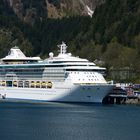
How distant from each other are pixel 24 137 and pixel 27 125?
1151 cm

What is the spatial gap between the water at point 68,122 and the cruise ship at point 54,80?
3.73 m

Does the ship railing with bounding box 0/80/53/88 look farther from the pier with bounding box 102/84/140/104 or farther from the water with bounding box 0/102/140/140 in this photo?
the pier with bounding box 102/84/140/104

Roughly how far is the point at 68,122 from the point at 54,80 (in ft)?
127

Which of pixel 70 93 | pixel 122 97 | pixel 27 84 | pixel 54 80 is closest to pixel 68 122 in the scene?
pixel 70 93

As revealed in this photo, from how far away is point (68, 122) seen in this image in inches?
4195

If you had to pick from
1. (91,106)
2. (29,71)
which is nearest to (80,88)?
(91,106)

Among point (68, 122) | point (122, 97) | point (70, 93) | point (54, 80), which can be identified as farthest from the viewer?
point (122, 97)

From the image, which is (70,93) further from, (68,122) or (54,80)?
(68,122)

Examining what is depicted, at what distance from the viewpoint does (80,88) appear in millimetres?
139000

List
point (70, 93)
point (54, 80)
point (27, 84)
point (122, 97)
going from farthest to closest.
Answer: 1. point (27, 84)
2. point (122, 97)
3. point (54, 80)
4. point (70, 93)

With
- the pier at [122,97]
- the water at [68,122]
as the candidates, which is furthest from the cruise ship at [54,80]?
the pier at [122,97]

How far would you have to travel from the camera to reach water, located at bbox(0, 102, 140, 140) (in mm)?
92875

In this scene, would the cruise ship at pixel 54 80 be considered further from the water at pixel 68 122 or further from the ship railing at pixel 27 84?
the water at pixel 68 122

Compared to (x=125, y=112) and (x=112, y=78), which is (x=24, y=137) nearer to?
(x=125, y=112)
